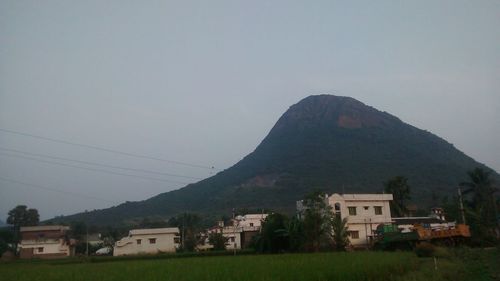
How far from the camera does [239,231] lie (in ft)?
187

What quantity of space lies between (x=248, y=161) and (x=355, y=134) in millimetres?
32028

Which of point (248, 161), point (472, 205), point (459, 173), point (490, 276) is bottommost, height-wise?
point (490, 276)

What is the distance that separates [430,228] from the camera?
106 ft

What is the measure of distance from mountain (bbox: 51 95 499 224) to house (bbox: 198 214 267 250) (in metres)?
20.8

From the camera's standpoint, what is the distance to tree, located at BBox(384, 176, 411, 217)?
172 ft

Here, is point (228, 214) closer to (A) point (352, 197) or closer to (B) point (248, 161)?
(B) point (248, 161)

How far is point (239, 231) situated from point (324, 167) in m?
53.6

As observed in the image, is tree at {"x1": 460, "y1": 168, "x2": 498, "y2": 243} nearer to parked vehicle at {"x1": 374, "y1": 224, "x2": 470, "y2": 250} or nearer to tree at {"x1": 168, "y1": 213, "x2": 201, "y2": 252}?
parked vehicle at {"x1": 374, "y1": 224, "x2": 470, "y2": 250}

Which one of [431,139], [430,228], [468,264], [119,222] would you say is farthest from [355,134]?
[468,264]

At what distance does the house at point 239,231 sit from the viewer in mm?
52506

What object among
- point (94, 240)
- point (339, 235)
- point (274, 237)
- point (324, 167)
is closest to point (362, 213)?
point (339, 235)

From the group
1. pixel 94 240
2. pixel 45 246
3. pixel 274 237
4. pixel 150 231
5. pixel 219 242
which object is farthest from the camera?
pixel 94 240

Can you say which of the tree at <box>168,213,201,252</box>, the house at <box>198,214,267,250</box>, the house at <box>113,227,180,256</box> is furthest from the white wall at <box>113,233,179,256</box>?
the house at <box>198,214,267,250</box>

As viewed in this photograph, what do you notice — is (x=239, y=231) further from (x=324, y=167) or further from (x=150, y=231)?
(x=324, y=167)
